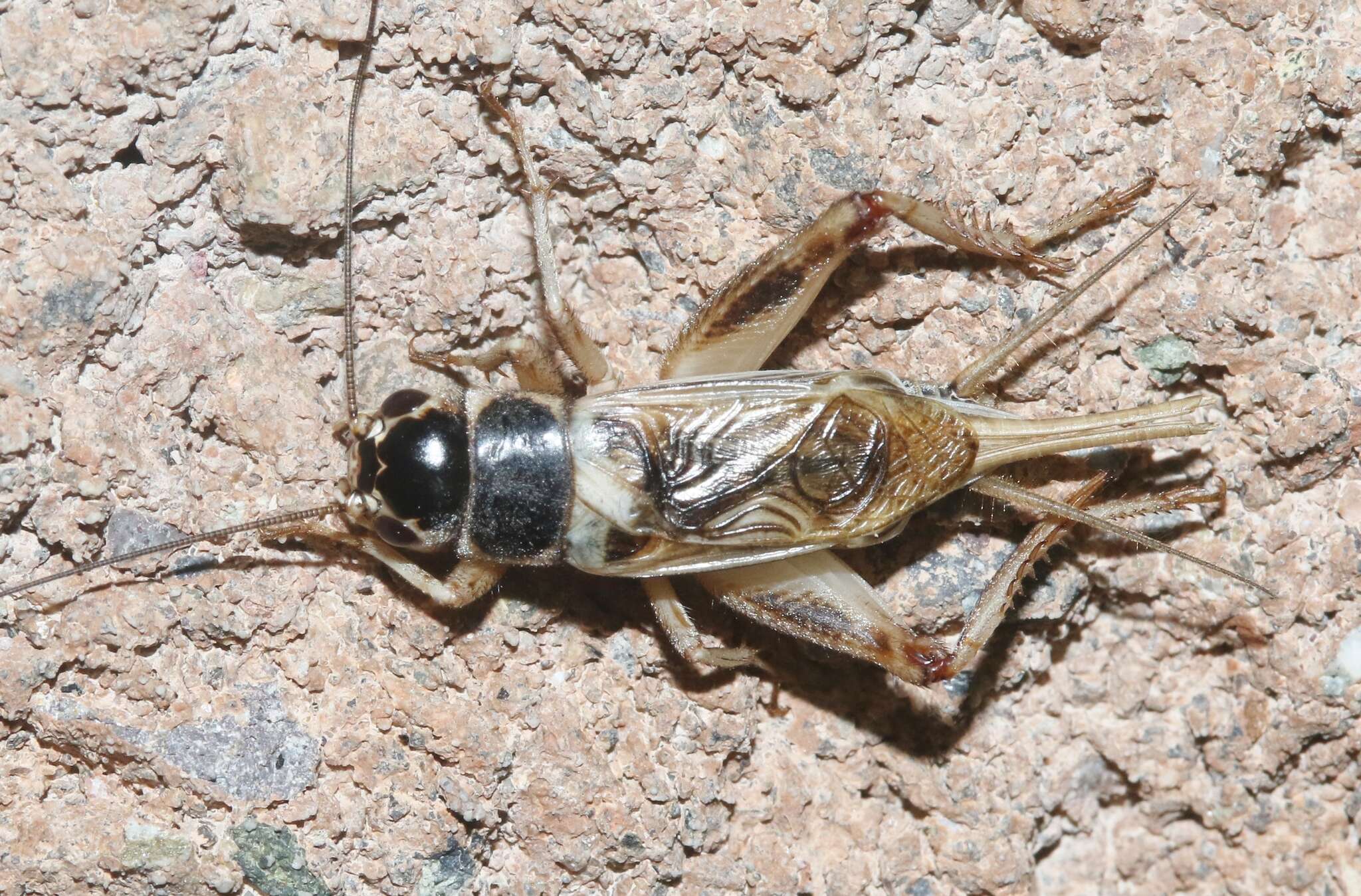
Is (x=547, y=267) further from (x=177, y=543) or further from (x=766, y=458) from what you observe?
(x=177, y=543)

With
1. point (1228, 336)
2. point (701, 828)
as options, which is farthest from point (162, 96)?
point (1228, 336)

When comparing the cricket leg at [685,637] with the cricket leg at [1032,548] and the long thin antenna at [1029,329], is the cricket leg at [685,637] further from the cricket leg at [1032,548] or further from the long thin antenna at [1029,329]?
the long thin antenna at [1029,329]

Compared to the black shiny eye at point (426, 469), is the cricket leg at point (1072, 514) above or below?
above

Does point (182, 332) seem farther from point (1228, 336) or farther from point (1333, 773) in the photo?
point (1333, 773)

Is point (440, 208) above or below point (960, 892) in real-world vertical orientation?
above

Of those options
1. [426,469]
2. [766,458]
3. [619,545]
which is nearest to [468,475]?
[426,469]

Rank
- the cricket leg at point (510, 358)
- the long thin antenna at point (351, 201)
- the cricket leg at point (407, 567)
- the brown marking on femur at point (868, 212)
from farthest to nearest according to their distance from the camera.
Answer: the cricket leg at point (510, 358)
the cricket leg at point (407, 567)
the brown marking on femur at point (868, 212)
the long thin antenna at point (351, 201)

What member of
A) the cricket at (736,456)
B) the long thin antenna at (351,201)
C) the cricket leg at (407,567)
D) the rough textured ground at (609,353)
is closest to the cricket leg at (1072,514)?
the cricket at (736,456)
